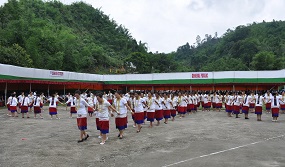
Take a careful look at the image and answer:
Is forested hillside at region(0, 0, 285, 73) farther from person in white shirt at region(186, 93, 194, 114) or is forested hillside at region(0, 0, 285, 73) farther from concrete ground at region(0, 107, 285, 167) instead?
concrete ground at region(0, 107, 285, 167)

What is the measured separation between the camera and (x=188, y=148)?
27.6 feet

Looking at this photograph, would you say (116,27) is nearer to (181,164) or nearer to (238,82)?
(238,82)

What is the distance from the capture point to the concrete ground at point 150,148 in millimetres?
6926

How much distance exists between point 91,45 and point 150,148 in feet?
205

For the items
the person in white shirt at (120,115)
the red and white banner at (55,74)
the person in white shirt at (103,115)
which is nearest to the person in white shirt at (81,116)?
the person in white shirt at (103,115)

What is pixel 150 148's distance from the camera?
27.8ft

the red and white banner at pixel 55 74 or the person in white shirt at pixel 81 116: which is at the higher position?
the red and white banner at pixel 55 74

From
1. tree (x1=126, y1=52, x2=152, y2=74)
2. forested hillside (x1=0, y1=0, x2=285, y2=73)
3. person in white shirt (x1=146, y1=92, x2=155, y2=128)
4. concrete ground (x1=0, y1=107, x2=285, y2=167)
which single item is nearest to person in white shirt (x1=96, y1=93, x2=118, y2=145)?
concrete ground (x1=0, y1=107, x2=285, y2=167)

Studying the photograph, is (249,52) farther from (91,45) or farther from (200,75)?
(200,75)

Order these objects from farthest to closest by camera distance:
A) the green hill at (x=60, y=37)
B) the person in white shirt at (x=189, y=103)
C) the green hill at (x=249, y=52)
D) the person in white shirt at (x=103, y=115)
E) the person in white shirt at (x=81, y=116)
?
the green hill at (x=249, y=52) → the green hill at (x=60, y=37) → the person in white shirt at (x=189, y=103) → the person in white shirt at (x=81, y=116) → the person in white shirt at (x=103, y=115)

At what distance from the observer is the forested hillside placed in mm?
42469

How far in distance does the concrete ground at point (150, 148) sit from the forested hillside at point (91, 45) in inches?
1052

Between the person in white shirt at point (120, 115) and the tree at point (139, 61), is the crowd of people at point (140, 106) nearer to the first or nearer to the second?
the person in white shirt at point (120, 115)

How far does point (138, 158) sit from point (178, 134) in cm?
372
